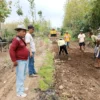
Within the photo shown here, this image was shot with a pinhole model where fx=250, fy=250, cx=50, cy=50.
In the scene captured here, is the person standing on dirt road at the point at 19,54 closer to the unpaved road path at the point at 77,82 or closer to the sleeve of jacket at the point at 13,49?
the sleeve of jacket at the point at 13,49

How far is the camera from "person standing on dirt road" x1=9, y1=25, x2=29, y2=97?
6.36 meters

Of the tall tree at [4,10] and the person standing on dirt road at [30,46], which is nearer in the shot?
the person standing on dirt road at [30,46]

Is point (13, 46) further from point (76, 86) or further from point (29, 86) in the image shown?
point (76, 86)

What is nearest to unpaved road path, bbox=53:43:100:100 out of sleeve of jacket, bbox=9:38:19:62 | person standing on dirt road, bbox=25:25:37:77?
person standing on dirt road, bbox=25:25:37:77

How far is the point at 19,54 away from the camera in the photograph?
21.6 ft

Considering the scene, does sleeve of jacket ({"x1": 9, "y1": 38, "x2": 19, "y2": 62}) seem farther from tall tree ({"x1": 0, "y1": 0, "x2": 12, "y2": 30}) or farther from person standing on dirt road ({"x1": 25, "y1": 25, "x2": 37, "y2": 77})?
tall tree ({"x1": 0, "y1": 0, "x2": 12, "y2": 30})

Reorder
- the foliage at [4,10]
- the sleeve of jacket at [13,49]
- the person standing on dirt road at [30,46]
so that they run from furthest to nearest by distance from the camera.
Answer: the foliage at [4,10] → the person standing on dirt road at [30,46] → the sleeve of jacket at [13,49]

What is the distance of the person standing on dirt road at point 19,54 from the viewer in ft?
20.9

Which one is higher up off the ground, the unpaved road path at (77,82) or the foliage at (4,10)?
the foliage at (4,10)

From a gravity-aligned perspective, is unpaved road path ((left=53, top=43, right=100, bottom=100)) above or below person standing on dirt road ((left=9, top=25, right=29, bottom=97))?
below

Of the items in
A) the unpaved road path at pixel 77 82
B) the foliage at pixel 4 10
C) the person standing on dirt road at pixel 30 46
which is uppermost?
the foliage at pixel 4 10

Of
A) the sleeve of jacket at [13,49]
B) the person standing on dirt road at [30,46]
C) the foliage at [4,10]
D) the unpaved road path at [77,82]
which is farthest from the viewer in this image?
the foliage at [4,10]

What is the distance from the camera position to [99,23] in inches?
984

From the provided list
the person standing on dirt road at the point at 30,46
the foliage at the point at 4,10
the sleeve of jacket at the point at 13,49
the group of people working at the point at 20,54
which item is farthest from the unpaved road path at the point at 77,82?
the foliage at the point at 4,10
